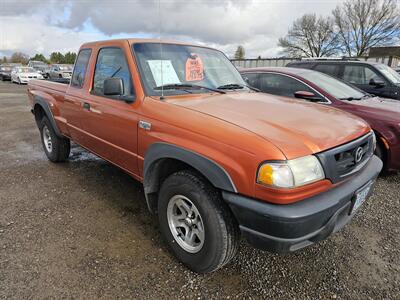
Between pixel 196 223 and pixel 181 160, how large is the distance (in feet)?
1.76

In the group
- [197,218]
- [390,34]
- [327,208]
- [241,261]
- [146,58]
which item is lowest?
[241,261]

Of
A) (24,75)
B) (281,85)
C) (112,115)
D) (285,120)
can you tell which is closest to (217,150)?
(285,120)

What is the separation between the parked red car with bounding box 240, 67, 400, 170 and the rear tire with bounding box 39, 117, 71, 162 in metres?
3.09

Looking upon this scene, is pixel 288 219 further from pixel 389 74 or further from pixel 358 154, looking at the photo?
pixel 389 74

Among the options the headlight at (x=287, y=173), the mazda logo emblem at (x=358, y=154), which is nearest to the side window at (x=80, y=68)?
the headlight at (x=287, y=173)

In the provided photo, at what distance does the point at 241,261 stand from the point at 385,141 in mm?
2936

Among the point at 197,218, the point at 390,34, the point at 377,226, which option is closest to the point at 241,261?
the point at 197,218

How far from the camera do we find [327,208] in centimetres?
196

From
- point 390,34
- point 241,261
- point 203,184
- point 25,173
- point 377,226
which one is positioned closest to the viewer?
point 203,184

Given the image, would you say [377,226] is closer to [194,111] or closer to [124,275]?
[194,111]

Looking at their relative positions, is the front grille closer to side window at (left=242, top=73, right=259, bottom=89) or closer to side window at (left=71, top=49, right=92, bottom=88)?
side window at (left=71, top=49, right=92, bottom=88)

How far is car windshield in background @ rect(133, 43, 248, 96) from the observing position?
9.45 feet

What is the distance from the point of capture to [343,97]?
4.93m

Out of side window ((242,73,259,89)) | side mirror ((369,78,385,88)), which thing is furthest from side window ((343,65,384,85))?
side window ((242,73,259,89))
